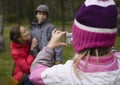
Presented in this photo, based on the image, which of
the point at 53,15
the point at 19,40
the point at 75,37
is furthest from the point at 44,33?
the point at 53,15

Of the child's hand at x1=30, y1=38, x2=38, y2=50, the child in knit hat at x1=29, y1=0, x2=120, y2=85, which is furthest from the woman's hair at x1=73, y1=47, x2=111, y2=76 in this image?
the child's hand at x1=30, y1=38, x2=38, y2=50

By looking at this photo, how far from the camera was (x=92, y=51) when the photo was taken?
2.60 m

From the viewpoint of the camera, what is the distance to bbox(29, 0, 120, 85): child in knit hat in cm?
256

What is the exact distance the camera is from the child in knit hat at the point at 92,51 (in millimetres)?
2562

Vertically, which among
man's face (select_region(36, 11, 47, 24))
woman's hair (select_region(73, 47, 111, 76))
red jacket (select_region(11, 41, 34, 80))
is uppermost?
woman's hair (select_region(73, 47, 111, 76))

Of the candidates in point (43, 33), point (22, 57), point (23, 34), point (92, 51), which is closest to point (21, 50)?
point (22, 57)

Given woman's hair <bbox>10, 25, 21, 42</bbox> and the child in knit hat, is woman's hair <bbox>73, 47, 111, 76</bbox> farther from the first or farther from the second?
woman's hair <bbox>10, 25, 21, 42</bbox>

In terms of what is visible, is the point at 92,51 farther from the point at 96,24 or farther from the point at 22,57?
the point at 22,57

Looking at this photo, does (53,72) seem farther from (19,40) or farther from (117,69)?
(19,40)

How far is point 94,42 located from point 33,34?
4349mm

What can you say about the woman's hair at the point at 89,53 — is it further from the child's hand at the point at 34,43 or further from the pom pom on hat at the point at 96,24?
the child's hand at the point at 34,43

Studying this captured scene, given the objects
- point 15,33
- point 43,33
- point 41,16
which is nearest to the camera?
point 15,33

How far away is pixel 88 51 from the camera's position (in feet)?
8.46

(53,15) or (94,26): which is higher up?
(94,26)
